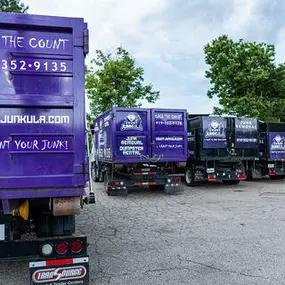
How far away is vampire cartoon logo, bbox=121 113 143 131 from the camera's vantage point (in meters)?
10.7

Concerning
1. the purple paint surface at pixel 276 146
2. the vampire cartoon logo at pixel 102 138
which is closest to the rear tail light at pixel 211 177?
the purple paint surface at pixel 276 146

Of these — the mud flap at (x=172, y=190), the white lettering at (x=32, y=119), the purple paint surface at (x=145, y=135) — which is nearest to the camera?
the white lettering at (x=32, y=119)

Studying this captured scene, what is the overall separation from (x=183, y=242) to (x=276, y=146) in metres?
11.0

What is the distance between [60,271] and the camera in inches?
137

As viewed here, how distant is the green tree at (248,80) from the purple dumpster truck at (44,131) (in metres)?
21.9

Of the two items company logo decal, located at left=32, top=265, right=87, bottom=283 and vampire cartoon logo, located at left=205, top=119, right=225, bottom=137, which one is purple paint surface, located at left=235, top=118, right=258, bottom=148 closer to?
vampire cartoon logo, located at left=205, top=119, right=225, bottom=137

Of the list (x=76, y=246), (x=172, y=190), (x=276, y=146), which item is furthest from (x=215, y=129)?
(x=76, y=246)

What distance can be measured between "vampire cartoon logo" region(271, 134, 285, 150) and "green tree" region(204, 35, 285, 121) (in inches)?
343

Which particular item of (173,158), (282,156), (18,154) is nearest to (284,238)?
(18,154)

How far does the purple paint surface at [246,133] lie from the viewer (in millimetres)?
13414

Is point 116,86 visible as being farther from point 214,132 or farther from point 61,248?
point 61,248

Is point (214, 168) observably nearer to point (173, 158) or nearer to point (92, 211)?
point (173, 158)

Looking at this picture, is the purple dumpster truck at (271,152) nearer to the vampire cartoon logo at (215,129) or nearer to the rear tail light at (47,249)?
the vampire cartoon logo at (215,129)

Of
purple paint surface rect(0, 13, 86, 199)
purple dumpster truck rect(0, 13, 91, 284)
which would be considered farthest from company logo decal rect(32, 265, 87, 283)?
purple paint surface rect(0, 13, 86, 199)
